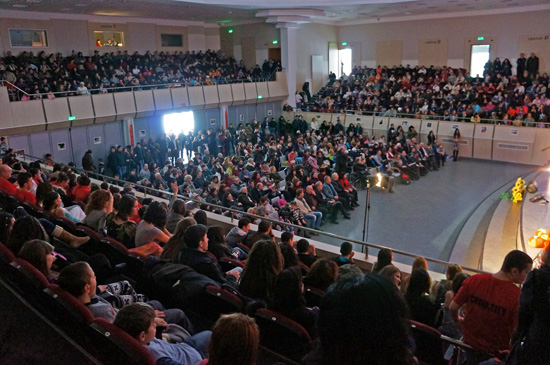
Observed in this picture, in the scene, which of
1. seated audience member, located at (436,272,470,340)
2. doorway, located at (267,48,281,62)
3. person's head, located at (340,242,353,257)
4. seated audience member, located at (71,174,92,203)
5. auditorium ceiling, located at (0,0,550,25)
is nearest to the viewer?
seated audience member, located at (436,272,470,340)

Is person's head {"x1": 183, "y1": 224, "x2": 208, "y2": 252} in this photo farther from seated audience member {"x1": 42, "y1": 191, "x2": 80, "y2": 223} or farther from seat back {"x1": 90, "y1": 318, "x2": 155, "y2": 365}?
seated audience member {"x1": 42, "y1": 191, "x2": 80, "y2": 223}

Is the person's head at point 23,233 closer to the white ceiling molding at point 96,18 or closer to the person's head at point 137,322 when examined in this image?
the person's head at point 137,322

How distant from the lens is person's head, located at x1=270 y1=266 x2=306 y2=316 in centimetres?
296

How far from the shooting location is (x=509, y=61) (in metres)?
21.5

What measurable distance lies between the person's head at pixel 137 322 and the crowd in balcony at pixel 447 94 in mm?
18371

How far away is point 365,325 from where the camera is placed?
140cm

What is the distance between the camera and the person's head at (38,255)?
341 centimetres

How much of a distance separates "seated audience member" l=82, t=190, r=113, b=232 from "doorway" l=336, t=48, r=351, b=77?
2456 cm

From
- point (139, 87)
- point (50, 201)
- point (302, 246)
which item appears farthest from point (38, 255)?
point (139, 87)

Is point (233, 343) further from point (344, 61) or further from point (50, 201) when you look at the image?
point (344, 61)

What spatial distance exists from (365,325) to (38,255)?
290 cm

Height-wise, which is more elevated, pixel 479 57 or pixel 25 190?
pixel 479 57

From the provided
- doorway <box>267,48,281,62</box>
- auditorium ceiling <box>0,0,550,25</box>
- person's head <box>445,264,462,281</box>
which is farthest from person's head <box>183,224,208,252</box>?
doorway <box>267,48,281,62</box>

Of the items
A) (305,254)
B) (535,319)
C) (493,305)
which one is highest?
(535,319)
